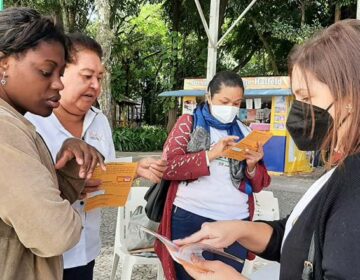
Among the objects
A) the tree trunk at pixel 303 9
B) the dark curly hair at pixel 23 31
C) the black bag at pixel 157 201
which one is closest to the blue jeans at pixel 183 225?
the black bag at pixel 157 201

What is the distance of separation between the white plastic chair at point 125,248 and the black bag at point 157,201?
543 millimetres

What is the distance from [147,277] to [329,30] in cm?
307

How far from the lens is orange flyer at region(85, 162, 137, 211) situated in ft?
5.44

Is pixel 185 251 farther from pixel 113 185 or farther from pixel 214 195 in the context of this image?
pixel 214 195

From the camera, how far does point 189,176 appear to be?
Answer: 224 centimetres

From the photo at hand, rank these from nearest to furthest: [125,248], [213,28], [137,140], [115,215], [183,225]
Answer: [183,225] → [125,248] → [115,215] → [213,28] → [137,140]

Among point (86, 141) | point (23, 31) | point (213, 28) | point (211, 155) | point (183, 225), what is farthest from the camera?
point (213, 28)

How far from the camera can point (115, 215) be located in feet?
18.4

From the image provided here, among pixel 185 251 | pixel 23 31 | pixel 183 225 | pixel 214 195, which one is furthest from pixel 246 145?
pixel 23 31

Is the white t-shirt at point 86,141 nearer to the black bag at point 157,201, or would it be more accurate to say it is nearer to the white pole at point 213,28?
the black bag at point 157,201

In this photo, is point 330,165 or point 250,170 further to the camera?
point 250,170

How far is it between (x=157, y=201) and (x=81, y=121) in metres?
0.77

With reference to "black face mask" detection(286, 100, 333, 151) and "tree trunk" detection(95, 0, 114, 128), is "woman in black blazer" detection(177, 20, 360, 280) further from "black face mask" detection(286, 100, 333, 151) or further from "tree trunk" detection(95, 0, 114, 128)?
"tree trunk" detection(95, 0, 114, 128)

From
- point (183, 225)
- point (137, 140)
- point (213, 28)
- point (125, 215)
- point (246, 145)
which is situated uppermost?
point (213, 28)
